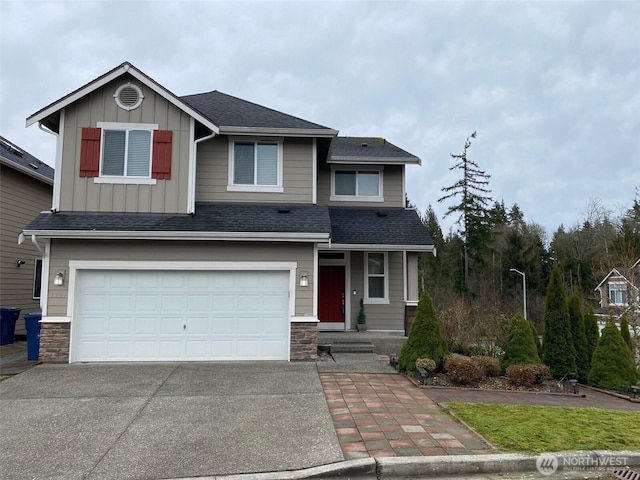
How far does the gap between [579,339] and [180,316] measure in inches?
366

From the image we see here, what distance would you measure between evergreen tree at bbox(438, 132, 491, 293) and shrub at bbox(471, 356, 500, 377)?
24168 mm

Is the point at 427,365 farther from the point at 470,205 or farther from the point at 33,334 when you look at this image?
the point at 470,205

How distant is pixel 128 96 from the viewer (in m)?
10.4

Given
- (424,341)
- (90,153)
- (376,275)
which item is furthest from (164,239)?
(376,275)

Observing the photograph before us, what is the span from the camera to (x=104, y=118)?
10227 millimetres

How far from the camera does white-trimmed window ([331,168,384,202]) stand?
14.3 metres

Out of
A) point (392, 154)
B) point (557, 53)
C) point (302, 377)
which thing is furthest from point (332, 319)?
point (557, 53)

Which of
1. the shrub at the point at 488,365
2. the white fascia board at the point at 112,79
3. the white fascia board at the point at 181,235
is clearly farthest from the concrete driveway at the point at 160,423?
the white fascia board at the point at 112,79

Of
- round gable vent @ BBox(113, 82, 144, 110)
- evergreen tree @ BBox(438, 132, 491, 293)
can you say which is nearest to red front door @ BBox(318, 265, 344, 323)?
round gable vent @ BBox(113, 82, 144, 110)

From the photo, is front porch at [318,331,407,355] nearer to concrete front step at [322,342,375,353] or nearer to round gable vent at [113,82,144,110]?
concrete front step at [322,342,375,353]

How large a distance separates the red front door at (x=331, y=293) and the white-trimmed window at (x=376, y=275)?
0.82 m

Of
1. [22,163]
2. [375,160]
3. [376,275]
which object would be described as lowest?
[376,275]

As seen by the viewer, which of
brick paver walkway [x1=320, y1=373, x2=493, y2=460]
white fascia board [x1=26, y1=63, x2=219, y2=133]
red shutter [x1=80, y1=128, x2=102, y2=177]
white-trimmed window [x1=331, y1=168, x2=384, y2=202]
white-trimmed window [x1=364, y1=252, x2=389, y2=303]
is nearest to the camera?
brick paver walkway [x1=320, y1=373, x2=493, y2=460]

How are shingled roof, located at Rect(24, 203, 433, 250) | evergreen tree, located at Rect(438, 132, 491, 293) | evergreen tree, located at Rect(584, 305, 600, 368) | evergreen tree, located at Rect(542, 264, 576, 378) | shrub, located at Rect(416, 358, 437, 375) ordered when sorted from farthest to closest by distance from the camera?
evergreen tree, located at Rect(438, 132, 491, 293), evergreen tree, located at Rect(584, 305, 600, 368), shingled roof, located at Rect(24, 203, 433, 250), evergreen tree, located at Rect(542, 264, 576, 378), shrub, located at Rect(416, 358, 437, 375)
